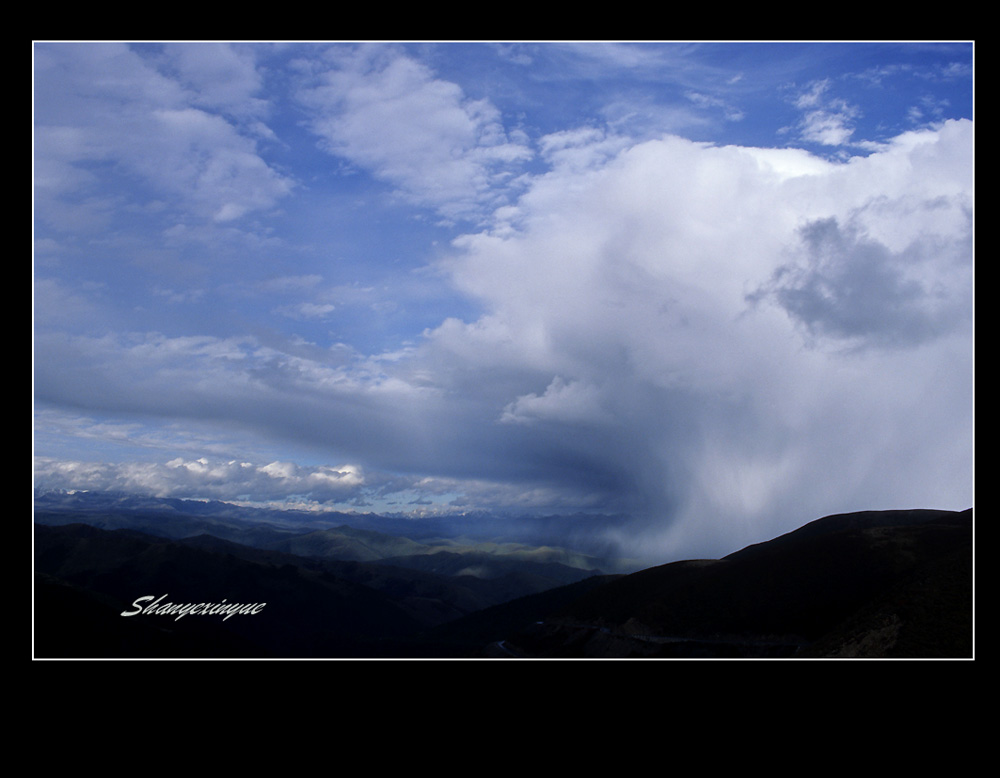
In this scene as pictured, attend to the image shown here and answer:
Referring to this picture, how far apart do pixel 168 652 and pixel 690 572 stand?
2480 inches

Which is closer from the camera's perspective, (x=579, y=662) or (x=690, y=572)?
(x=579, y=662)

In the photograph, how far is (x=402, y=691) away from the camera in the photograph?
31.9m

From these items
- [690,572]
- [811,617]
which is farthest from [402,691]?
[690,572]

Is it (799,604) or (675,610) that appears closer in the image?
(799,604)

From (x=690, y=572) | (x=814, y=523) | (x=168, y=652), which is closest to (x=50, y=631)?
(x=168, y=652)

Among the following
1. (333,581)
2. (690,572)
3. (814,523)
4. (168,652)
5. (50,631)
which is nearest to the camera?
(50,631)

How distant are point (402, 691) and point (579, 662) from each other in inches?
360
